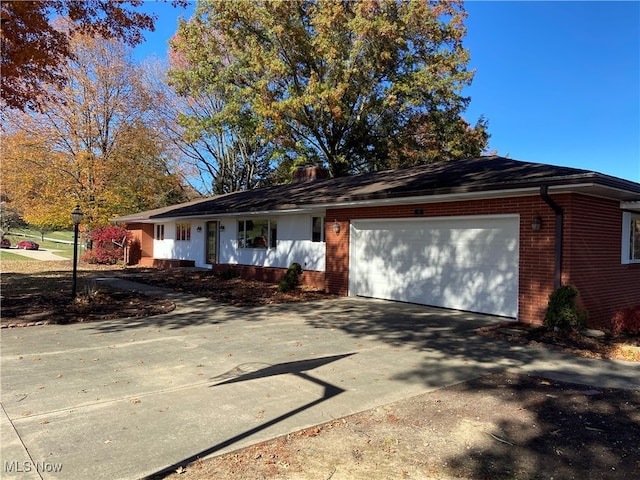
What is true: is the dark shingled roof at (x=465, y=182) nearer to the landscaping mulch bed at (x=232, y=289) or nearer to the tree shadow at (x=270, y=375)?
the landscaping mulch bed at (x=232, y=289)

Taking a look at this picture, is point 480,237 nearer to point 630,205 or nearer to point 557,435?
point 630,205

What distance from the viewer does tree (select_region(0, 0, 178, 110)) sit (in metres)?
8.61

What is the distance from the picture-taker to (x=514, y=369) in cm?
593

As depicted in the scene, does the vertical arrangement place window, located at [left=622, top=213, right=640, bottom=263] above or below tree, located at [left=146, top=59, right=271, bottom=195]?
below

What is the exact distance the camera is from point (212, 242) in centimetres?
2133

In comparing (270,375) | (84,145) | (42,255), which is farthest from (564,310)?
(42,255)

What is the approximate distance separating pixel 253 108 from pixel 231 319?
17.2 m

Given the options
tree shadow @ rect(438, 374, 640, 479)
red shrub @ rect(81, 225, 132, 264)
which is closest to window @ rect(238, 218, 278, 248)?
red shrub @ rect(81, 225, 132, 264)

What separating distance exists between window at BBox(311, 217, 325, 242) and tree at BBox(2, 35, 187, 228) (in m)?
15.7

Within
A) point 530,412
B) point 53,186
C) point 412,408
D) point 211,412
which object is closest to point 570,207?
point 530,412

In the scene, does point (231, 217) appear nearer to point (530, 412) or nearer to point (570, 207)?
point (570, 207)

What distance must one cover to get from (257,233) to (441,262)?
9093 mm

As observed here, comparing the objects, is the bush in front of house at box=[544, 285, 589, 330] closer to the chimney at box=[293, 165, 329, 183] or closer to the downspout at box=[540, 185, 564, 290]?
the downspout at box=[540, 185, 564, 290]

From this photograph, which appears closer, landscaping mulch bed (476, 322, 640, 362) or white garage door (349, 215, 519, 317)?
landscaping mulch bed (476, 322, 640, 362)
